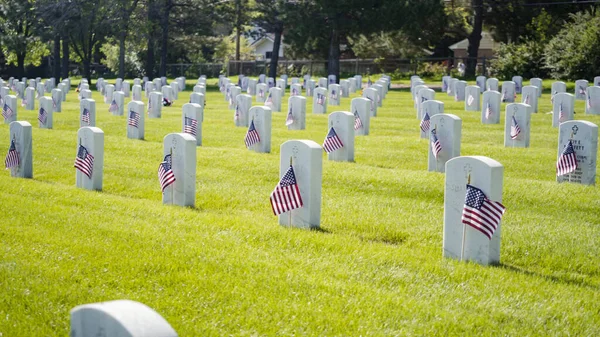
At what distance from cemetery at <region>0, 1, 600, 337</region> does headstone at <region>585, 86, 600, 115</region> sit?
29.2 feet

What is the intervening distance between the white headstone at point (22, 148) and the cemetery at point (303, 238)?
0.03 meters

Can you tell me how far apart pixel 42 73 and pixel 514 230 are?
6902 cm

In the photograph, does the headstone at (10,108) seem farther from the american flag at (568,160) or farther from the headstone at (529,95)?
the american flag at (568,160)

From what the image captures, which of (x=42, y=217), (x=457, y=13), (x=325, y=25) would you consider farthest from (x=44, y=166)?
(x=457, y=13)

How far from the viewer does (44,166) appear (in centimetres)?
1554

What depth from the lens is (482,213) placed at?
8320mm

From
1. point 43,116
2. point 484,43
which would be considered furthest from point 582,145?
point 484,43

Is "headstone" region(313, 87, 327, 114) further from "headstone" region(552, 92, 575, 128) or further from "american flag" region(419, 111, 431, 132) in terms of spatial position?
"american flag" region(419, 111, 431, 132)

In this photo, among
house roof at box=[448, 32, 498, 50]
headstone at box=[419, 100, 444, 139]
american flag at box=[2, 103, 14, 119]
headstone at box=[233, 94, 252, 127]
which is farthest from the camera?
house roof at box=[448, 32, 498, 50]

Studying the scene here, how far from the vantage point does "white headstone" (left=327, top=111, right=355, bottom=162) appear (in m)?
15.3

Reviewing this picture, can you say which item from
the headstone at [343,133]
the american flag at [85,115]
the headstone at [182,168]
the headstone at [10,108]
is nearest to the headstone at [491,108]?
the headstone at [343,133]

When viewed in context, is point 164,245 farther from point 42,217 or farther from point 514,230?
point 514,230

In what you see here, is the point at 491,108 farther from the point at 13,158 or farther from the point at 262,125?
the point at 13,158

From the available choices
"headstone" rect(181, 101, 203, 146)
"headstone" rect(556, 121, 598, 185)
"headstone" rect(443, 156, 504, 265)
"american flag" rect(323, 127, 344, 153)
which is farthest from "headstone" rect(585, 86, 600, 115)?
"headstone" rect(443, 156, 504, 265)
